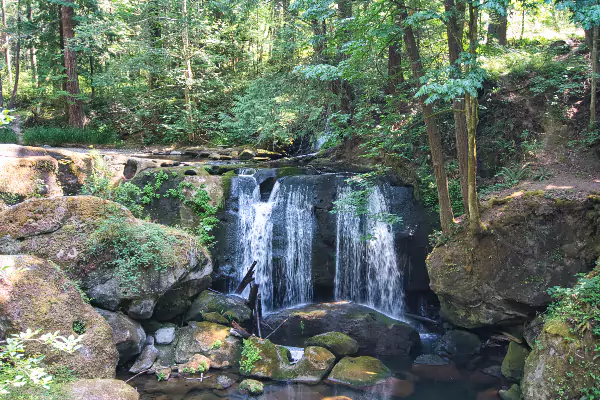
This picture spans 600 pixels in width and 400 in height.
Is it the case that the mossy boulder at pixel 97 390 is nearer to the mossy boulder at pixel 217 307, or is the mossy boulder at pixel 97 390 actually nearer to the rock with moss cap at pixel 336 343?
the mossy boulder at pixel 217 307

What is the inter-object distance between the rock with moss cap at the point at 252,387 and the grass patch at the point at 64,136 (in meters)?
14.6

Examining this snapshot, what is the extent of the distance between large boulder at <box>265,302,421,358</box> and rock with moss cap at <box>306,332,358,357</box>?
286mm

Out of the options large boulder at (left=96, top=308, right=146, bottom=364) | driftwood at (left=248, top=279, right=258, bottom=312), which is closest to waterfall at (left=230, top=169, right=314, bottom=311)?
driftwood at (left=248, top=279, right=258, bottom=312)

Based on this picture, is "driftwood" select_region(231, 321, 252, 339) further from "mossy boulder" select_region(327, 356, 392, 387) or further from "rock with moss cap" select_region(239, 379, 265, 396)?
"mossy boulder" select_region(327, 356, 392, 387)

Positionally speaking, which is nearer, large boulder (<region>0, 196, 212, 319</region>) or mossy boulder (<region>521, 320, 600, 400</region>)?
mossy boulder (<region>521, 320, 600, 400</region>)

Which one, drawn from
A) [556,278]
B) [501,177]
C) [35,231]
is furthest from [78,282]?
[501,177]

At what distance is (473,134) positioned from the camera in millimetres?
6941

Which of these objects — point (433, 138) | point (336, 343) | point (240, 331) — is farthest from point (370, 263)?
point (240, 331)

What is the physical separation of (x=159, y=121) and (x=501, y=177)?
1548 cm

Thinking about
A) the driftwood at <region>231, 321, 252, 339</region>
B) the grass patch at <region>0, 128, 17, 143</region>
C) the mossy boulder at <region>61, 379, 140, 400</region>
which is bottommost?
the driftwood at <region>231, 321, 252, 339</region>

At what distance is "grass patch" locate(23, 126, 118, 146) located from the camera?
16.6 m

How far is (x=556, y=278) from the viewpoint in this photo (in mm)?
7328

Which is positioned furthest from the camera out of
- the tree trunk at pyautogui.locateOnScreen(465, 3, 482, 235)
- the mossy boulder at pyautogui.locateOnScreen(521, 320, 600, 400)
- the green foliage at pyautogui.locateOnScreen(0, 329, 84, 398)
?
the tree trunk at pyautogui.locateOnScreen(465, 3, 482, 235)

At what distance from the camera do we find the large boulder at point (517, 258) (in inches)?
288
